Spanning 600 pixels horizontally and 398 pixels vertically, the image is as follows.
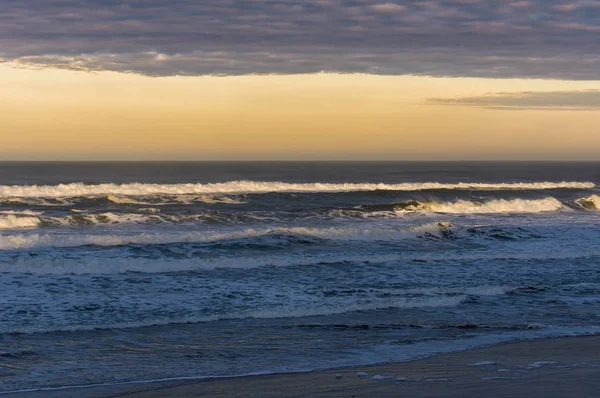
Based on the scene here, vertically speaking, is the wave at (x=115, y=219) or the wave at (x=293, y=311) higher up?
the wave at (x=115, y=219)

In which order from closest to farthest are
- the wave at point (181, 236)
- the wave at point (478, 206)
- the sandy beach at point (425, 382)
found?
the sandy beach at point (425, 382), the wave at point (181, 236), the wave at point (478, 206)

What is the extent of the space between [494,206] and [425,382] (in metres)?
28.6

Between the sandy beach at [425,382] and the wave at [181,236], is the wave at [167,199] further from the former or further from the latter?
the sandy beach at [425,382]

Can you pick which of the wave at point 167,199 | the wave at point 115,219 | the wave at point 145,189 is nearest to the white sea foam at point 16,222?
the wave at point 115,219

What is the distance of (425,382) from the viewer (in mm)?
8391

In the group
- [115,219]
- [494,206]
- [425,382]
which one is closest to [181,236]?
[115,219]

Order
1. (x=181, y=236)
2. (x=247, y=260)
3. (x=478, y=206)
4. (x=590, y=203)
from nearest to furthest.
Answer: (x=247, y=260), (x=181, y=236), (x=478, y=206), (x=590, y=203)

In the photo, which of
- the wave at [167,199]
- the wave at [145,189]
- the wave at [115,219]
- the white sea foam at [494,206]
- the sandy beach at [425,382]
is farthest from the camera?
the wave at [145,189]

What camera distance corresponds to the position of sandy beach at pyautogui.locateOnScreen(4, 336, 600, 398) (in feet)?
26.0

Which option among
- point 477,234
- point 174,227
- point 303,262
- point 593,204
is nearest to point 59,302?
point 303,262

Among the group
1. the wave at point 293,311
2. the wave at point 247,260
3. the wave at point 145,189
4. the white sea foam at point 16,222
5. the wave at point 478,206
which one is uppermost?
the wave at point 145,189

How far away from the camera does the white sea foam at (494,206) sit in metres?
34.5

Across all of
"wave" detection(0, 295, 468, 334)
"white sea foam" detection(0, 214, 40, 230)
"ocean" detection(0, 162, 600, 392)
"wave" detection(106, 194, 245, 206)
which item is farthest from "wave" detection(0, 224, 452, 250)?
"wave" detection(106, 194, 245, 206)

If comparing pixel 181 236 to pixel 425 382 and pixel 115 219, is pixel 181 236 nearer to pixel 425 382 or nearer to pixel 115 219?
pixel 115 219
